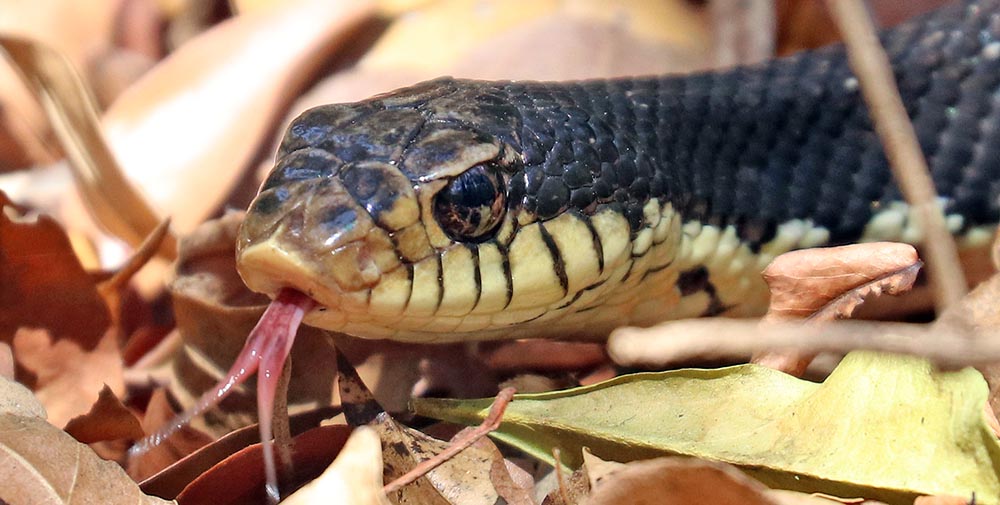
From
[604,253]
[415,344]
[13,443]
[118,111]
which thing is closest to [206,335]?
[415,344]

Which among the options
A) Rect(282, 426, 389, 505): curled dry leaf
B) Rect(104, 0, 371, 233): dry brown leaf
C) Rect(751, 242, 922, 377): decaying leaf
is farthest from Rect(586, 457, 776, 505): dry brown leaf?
Rect(104, 0, 371, 233): dry brown leaf

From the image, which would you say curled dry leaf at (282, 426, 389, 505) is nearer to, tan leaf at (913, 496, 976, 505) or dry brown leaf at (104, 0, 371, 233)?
tan leaf at (913, 496, 976, 505)

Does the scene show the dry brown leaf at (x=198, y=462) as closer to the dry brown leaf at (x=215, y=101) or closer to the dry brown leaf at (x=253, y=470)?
the dry brown leaf at (x=253, y=470)

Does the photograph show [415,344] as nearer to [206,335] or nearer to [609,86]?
[206,335]

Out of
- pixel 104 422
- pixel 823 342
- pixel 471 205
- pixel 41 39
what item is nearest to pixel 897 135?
pixel 823 342

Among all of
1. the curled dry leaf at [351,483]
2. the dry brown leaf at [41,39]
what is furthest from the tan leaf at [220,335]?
the dry brown leaf at [41,39]
